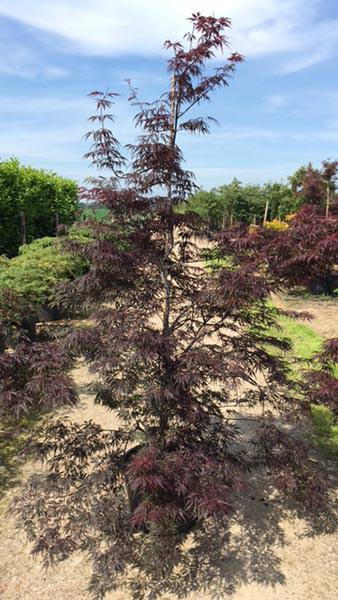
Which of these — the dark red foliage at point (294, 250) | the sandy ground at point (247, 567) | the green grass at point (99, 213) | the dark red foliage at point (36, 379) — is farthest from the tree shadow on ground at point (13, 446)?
the dark red foliage at point (294, 250)

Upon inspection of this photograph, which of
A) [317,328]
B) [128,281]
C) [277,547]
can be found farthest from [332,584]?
[317,328]

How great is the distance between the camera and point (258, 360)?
9.96 ft

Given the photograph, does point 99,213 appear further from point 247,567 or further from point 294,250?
point 247,567

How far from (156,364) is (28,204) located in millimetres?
10084

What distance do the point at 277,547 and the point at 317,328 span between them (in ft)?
20.0

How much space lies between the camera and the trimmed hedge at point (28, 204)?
10.9 m

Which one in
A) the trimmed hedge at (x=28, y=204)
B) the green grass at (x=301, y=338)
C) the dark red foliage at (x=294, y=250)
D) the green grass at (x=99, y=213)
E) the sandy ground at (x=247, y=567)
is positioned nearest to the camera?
the dark red foliage at (x=294, y=250)

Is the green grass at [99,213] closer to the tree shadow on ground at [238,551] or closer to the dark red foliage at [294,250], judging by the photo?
the dark red foliage at [294,250]

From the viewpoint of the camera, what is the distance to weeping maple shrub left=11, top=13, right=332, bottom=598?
98.3 inches

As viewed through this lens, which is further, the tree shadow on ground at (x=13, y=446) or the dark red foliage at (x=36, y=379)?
the tree shadow on ground at (x=13, y=446)

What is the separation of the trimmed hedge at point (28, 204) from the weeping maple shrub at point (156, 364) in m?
8.26

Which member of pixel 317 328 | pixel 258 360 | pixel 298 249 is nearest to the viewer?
pixel 298 249

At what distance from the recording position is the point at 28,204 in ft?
38.2

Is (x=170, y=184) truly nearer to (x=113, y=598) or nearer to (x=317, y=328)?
(x=113, y=598)
